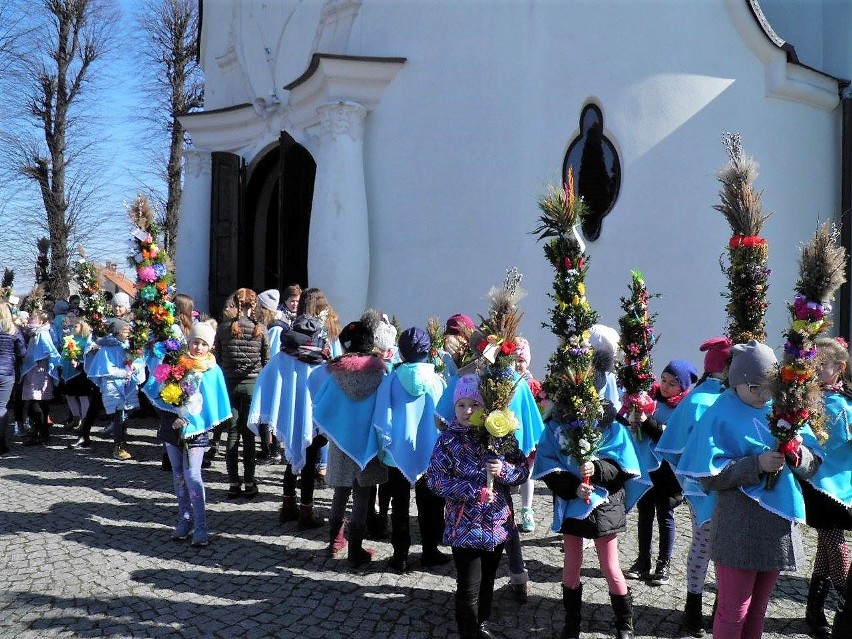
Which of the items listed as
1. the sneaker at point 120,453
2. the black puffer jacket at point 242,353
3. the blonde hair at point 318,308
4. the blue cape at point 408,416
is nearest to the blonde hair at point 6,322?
the sneaker at point 120,453

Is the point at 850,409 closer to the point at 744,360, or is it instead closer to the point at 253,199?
the point at 744,360

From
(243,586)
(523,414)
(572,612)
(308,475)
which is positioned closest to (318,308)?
(308,475)

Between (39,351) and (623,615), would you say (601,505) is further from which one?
(39,351)

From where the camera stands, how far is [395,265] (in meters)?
10.4

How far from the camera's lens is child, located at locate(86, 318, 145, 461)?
9.21m

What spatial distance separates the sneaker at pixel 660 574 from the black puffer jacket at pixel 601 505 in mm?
1242

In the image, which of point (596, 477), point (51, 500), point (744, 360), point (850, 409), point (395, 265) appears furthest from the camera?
point (395, 265)

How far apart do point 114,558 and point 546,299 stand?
5.93 metres

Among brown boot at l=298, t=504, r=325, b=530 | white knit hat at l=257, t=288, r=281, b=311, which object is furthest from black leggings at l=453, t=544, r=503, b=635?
white knit hat at l=257, t=288, r=281, b=311

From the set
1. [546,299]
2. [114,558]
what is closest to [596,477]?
[114,558]

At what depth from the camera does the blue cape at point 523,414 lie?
4434 millimetres

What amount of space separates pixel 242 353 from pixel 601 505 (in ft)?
15.2

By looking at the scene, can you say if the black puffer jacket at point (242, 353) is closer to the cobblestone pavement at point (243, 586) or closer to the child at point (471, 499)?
the cobblestone pavement at point (243, 586)

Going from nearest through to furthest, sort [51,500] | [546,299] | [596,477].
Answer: [596,477] → [51,500] → [546,299]
